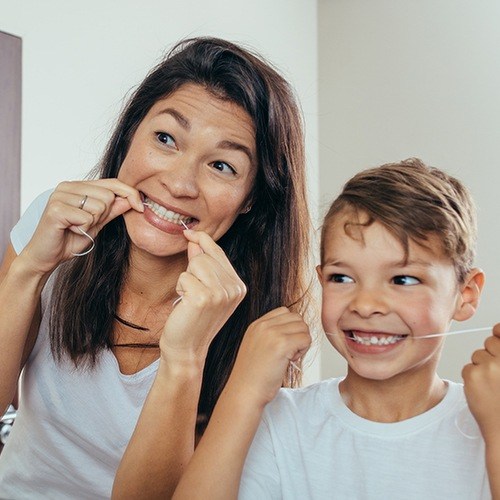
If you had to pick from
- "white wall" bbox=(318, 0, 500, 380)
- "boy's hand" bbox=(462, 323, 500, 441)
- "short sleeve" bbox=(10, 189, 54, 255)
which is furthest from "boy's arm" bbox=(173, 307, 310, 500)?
"white wall" bbox=(318, 0, 500, 380)

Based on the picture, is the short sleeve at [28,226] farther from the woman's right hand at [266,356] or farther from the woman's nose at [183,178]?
the woman's right hand at [266,356]

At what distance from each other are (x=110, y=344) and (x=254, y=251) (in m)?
0.31

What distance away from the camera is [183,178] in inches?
46.5

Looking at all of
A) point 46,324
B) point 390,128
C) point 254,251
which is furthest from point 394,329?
point 390,128

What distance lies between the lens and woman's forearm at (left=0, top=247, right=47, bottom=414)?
1.17 meters

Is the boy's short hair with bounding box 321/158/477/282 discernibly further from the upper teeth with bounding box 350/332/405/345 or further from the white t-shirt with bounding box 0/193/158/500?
the white t-shirt with bounding box 0/193/158/500

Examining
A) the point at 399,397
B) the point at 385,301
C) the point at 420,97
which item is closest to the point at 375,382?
the point at 399,397

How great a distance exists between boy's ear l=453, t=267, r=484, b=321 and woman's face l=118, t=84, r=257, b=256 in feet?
1.29

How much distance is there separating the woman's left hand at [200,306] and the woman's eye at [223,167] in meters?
0.20

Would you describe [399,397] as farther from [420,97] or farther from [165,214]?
→ [420,97]

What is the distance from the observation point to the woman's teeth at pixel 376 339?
99 centimetres

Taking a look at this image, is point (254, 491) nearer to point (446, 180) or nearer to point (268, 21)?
point (446, 180)

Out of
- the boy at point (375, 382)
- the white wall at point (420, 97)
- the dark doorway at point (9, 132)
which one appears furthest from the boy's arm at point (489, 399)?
the white wall at point (420, 97)

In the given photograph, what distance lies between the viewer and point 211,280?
1.03 metres
